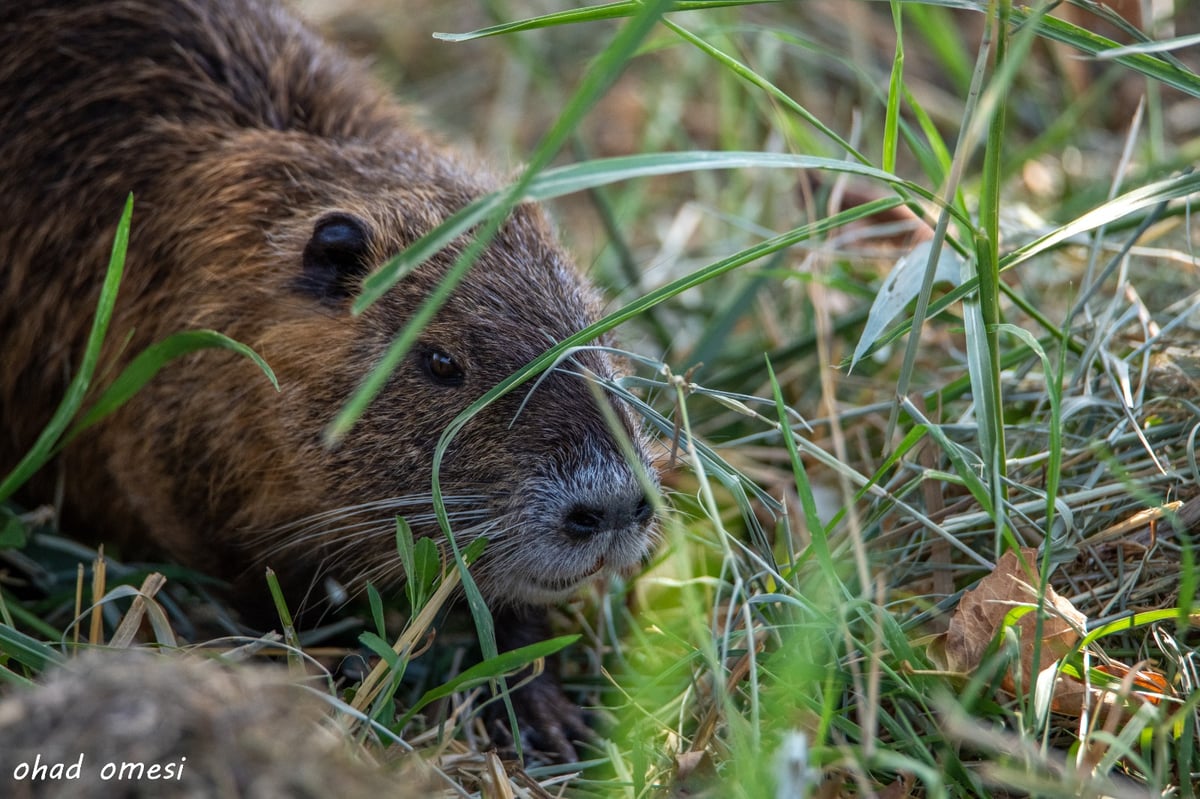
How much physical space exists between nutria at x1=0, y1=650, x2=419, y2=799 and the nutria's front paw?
1.28 metres

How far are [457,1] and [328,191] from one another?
13.0 feet

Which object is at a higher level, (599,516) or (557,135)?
(557,135)

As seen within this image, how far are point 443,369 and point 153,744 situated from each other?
4.32ft

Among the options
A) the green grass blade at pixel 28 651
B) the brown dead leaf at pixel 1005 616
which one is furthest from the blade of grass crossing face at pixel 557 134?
the brown dead leaf at pixel 1005 616

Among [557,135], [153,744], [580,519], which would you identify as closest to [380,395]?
[580,519]

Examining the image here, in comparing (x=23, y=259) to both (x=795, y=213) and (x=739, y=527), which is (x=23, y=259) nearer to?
(x=739, y=527)

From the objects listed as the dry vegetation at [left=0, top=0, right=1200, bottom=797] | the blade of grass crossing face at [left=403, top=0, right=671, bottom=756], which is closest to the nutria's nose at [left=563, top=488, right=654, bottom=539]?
the dry vegetation at [left=0, top=0, right=1200, bottom=797]

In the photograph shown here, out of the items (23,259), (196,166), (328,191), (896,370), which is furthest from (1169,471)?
(23,259)

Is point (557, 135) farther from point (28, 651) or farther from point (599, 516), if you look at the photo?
point (28, 651)

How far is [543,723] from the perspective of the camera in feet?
9.24

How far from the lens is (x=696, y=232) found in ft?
16.3

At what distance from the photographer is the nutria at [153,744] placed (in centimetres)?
145

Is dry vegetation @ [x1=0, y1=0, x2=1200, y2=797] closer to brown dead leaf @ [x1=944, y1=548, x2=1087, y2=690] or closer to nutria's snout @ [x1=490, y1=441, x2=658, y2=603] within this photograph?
brown dead leaf @ [x1=944, y1=548, x2=1087, y2=690]

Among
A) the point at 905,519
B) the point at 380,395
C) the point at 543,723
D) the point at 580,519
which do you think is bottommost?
the point at 543,723
